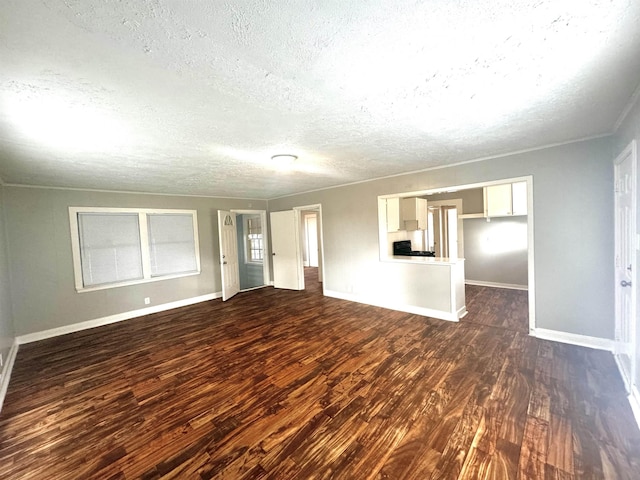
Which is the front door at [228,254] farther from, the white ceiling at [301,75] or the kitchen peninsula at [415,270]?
the kitchen peninsula at [415,270]

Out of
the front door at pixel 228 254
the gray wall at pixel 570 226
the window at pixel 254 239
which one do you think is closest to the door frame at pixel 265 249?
the window at pixel 254 239

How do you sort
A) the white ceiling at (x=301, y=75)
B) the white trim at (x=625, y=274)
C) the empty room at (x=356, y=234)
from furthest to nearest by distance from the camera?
the white trim at (x=625, y=274)
the empty room at (x=356, y=234)
the white ceiling at (x=301, y=75)

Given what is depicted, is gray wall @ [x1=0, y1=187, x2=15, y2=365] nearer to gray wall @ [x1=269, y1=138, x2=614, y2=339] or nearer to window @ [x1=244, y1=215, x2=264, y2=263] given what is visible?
window @ [x1=244, y1=215, x2=264, y2=263]

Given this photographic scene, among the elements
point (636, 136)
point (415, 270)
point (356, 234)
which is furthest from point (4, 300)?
point (636, 136)

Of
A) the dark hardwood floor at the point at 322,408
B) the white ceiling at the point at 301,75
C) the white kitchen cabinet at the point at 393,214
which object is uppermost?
the white ceiling at the point at 301,75

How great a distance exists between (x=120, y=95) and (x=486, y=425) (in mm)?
3368

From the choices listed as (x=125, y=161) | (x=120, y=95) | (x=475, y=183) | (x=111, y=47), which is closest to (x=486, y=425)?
(x=475, y=183)

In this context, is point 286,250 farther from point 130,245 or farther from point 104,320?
point 104,320

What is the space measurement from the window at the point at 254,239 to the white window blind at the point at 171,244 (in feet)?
6.33

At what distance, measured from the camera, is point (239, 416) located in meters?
2.06

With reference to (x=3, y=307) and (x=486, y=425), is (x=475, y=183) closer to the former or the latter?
(x=486, y=425)

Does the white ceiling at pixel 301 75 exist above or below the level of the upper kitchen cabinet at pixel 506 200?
above

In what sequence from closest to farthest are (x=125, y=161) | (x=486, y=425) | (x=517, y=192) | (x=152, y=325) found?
(x=486, y=425) < (x=125, y=161) < (x=152, y=325) < (x=517, y=192)

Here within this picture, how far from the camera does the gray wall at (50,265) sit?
3.82 meters
